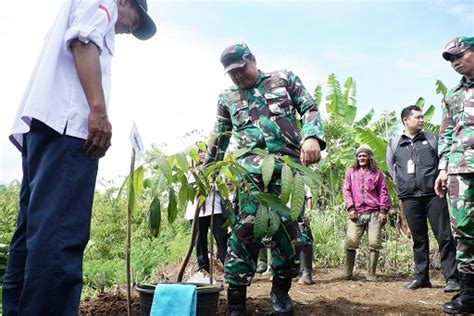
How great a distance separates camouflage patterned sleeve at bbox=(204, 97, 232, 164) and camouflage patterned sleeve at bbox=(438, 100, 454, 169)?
1.56 meters

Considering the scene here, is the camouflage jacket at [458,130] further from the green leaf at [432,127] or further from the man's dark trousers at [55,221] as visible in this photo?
the green leaf at [432,127]

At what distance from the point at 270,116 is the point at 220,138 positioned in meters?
0.42

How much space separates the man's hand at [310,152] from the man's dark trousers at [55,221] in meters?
1.30

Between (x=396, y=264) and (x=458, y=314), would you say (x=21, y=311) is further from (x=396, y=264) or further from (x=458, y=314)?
(x=396, y=264)

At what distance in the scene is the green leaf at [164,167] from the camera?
1.96 meters

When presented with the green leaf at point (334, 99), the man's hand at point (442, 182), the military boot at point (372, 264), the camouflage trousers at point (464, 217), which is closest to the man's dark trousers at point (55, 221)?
the camouflage trousers at point (464, 217)

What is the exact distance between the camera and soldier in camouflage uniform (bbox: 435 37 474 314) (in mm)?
3062

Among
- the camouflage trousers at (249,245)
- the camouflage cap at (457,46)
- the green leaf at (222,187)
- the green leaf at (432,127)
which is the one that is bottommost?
the camouflage trousers at (249,245)

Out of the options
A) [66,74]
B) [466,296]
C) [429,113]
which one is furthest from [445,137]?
[429,113]

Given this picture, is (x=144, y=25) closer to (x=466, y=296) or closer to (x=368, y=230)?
(x=466, y=296)

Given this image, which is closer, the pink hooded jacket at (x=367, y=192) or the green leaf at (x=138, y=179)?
the green leaf at (x=138, y=179)

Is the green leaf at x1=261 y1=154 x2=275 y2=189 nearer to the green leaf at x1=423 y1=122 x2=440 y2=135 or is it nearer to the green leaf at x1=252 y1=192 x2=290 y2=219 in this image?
the green leaf at x1=252 y1=192 x2=290 y2=219

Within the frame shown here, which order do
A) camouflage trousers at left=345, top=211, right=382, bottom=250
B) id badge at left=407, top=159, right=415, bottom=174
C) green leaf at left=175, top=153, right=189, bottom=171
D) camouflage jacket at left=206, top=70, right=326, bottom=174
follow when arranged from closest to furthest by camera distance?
1. green leaf at left=175, top=153, right=189, bottom=171
2. camouflage jacket at left=206, top=70, right=326, bottom=174
3. id badge at left=407, top=159, right=415, bottom=174
4. camouflage trousers at left=345, top=211, right=382, bottom=250

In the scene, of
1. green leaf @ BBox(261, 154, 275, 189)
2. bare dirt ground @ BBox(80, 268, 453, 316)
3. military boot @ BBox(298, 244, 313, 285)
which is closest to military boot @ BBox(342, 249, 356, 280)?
bare dirt ground @ BBox(80, 268, 453, 316)
